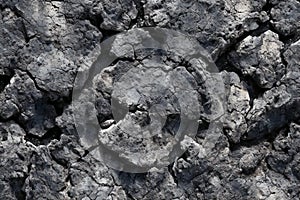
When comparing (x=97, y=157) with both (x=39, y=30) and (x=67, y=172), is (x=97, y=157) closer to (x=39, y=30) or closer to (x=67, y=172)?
(x=67, y=172)

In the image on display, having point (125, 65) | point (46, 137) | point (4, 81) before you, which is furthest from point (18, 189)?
point (125, 65)

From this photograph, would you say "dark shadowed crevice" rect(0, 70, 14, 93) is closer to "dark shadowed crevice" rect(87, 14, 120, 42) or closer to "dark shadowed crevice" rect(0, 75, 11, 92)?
"dark shadowed crevice" rect(0, 75, 11, 92)

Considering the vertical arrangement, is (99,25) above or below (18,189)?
above

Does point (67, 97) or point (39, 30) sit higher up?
point (39, 30)

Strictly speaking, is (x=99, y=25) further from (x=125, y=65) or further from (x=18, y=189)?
(x=18, y=189)

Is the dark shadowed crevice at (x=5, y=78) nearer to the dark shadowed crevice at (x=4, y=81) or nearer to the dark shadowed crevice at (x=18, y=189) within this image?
the dark shadowed crevice at (x=4, y=81)

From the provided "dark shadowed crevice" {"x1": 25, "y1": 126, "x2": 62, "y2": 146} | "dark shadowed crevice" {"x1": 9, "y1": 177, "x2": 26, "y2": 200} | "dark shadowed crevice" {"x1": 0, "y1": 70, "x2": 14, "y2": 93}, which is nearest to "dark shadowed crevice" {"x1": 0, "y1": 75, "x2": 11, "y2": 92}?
"dark shadowed crevice" {"x1": 0, "y1": 70, "x2": 14, "y2": 93}

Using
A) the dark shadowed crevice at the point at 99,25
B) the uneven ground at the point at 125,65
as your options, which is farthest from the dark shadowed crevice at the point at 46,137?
the dark shadowed crevice at the point at 99,25

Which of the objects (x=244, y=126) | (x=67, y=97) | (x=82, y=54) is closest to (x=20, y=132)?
(x=67, y=97)
